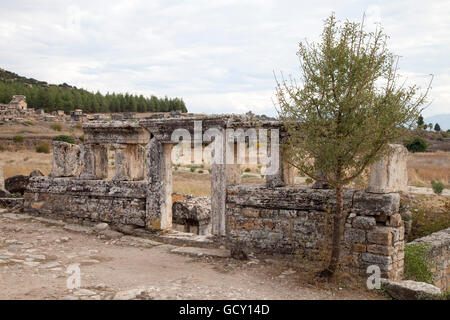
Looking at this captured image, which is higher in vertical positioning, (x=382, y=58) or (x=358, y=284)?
(x=382, y=58)

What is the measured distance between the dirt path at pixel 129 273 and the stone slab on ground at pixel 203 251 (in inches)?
4.5

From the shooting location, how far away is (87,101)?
67.1 m

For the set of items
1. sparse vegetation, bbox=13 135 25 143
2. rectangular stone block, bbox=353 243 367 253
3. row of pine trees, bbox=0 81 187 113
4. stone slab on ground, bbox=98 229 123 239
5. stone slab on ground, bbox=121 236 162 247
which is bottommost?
stone slab on ground, bbox=121 236 162 247

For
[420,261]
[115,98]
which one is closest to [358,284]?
[420,261]

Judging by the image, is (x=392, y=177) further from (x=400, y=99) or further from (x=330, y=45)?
(x=330, y=45)

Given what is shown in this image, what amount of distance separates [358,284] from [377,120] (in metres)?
2.32

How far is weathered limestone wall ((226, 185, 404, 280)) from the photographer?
5.77 metres

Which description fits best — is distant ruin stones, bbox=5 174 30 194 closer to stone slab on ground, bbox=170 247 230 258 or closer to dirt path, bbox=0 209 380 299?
dirt path, bbox=0 209 380 299

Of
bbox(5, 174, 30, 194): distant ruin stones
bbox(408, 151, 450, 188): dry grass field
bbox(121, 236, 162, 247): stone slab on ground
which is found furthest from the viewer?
bbox(408, 151, 450, 188): dry grass field

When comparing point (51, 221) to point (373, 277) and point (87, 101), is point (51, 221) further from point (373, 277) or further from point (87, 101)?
point (87, 101)

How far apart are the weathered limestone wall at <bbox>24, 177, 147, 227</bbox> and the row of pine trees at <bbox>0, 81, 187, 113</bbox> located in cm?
5716

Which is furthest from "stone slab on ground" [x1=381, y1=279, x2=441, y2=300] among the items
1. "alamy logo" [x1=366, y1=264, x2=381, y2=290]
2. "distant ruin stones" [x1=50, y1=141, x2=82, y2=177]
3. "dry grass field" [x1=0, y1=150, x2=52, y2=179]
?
"dry grass field" [x1=0, y1=150, x2=52, y2=179]

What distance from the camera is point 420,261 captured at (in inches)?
280

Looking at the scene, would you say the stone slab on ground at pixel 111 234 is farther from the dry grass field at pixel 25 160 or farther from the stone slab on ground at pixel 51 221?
the dry grass field at pixel 25 160
